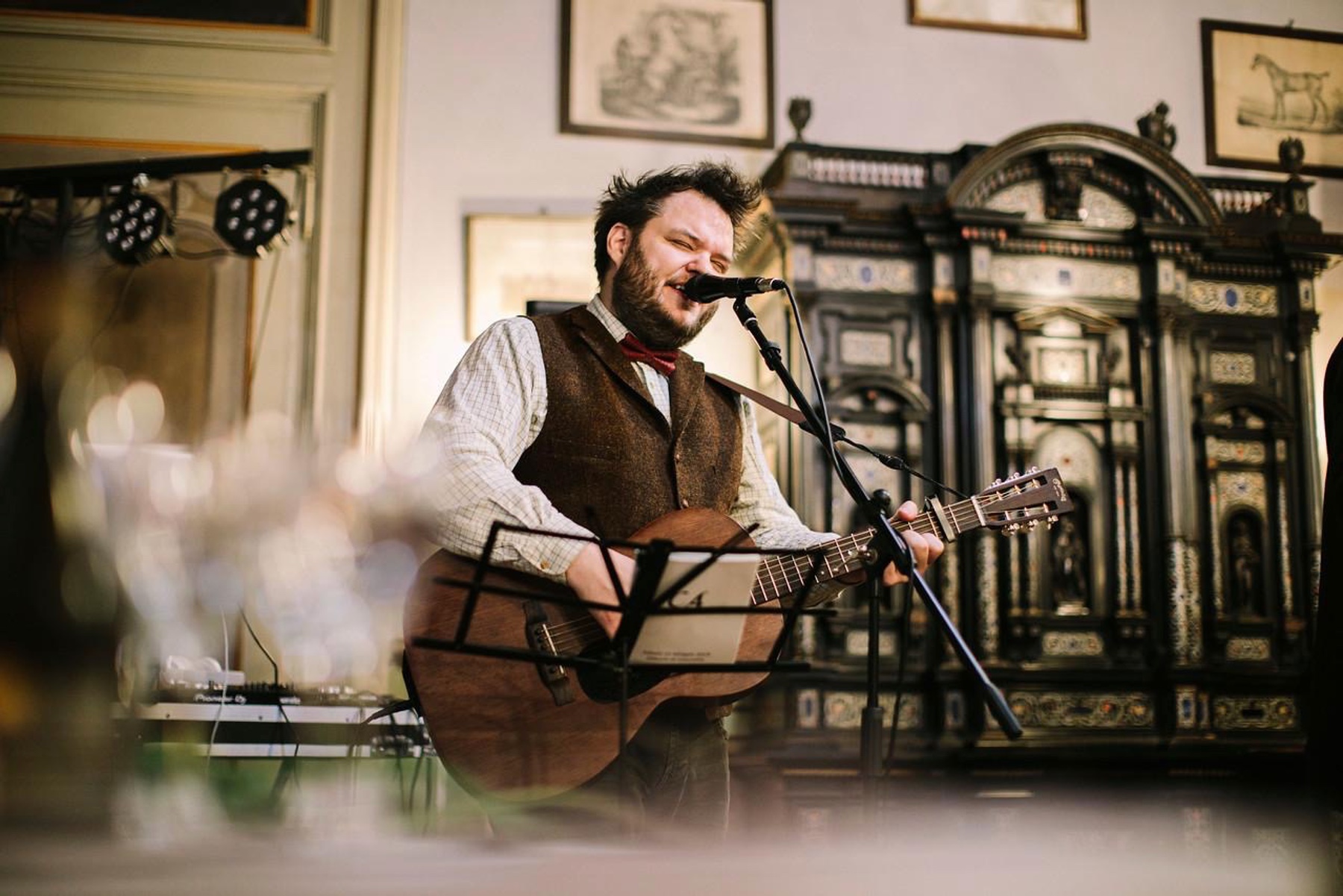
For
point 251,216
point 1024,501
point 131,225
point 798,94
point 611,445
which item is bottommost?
point 1024,501

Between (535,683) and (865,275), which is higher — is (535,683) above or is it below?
below

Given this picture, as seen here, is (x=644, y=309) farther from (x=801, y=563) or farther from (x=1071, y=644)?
(x=1071, y=644)

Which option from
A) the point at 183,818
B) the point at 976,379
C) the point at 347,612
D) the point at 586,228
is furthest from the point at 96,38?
the point at 183,818

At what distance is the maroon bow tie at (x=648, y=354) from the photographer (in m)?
2.62

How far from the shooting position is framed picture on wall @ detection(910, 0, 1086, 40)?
688 centimetres

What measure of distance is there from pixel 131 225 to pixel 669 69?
115 inches

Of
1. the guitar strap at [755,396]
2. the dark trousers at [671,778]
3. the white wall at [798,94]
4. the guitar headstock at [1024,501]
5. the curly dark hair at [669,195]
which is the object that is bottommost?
the dark trousers at [671,778]

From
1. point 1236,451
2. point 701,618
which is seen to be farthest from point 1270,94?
point 701,618

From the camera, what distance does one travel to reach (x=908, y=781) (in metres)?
5.53

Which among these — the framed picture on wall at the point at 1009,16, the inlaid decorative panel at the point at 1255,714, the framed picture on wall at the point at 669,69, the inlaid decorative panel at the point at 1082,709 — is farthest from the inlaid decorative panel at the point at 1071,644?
the framed picture on wall at the point at 1009,16

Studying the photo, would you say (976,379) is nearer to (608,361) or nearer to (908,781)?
(908,781)

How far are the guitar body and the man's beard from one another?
497 mm

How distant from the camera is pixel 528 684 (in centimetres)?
223

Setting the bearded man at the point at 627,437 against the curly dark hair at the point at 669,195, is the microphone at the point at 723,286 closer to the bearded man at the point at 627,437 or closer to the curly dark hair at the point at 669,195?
the bearded man at the point at 627,437
